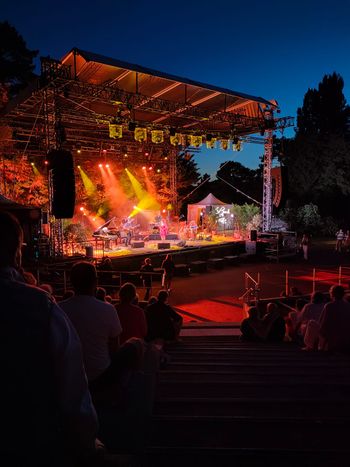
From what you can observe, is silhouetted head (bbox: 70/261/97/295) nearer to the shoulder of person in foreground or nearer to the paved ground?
the shoulder of person in foreground

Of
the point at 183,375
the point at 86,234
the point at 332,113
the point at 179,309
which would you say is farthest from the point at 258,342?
the point at 332,113

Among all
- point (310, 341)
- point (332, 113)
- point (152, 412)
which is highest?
point (332, 113)

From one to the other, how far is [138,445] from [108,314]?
84 cm

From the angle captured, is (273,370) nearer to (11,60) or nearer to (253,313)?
(253,313)

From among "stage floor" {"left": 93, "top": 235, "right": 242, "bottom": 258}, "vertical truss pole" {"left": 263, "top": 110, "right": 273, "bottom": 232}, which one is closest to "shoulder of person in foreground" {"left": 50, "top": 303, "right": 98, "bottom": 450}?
"stage floor" {"left": 93, "top": 235, "right": 242, "bottom": 258}

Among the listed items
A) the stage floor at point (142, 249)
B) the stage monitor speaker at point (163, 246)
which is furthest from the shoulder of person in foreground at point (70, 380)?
the stage monitor speaker at point (163, 246)

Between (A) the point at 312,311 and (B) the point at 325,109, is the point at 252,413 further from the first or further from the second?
A: (B) the point at 325,109

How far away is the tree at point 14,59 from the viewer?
25.8 metres

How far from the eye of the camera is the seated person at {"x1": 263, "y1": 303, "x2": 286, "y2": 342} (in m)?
5.70

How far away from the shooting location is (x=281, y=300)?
8.77 metres

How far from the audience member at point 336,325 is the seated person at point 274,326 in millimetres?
1256

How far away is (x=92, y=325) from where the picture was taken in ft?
7.94

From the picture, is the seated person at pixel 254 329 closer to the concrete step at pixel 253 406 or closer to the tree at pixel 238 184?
the concrete step at pixel 253 406

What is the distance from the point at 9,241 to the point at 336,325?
4.16 metres
